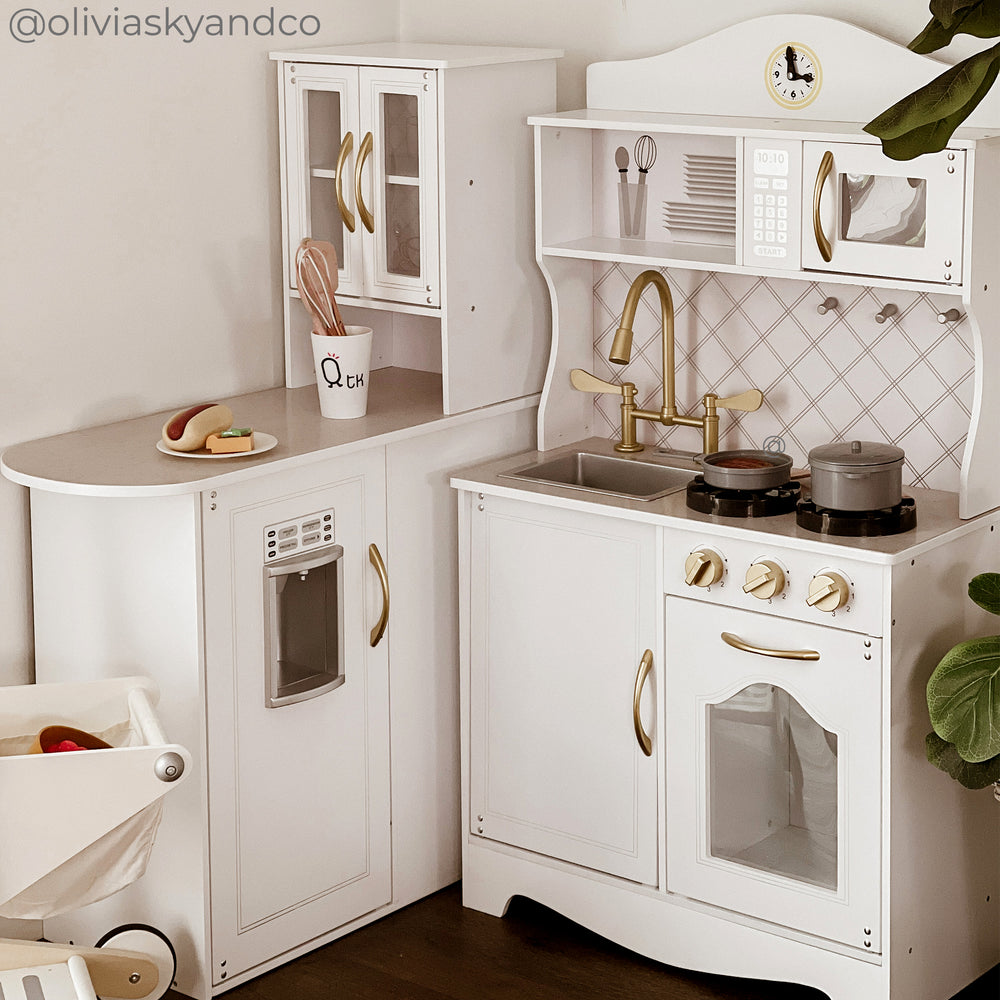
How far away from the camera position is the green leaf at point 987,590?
2.66 meters

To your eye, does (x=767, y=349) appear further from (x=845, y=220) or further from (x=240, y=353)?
(x=240, y=353)

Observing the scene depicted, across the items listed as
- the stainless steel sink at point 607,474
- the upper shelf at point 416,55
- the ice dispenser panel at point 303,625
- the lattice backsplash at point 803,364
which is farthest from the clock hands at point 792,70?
the ice dispenser panel at point 303,625

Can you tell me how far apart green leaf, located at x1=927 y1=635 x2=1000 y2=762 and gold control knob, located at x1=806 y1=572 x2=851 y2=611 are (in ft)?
0.62

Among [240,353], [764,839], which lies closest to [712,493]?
[764,839]

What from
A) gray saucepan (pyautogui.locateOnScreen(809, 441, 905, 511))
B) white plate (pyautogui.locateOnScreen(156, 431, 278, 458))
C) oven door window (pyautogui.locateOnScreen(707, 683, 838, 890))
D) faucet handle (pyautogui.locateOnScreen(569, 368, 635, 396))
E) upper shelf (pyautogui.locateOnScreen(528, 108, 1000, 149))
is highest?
upper shelf (pyautogui.locateOnScreen(528, 108, 1000, 149))

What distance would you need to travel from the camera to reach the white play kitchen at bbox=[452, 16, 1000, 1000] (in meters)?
2.72

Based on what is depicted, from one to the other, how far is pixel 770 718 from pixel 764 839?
0.23 metres

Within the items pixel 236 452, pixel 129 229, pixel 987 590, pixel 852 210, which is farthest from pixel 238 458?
pixel 987 590

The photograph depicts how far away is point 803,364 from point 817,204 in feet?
1.51

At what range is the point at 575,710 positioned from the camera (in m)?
3.09

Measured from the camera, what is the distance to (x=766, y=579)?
274cm

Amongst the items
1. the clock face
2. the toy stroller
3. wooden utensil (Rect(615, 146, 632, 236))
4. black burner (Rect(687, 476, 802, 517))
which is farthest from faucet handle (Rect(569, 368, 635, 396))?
the toy stroller

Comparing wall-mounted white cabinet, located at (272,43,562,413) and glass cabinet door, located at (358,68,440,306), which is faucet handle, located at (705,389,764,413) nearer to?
wall-mounted white cabinet, located at (272,43,562,413)

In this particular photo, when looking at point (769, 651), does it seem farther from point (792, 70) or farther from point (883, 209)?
point (792, 70)
